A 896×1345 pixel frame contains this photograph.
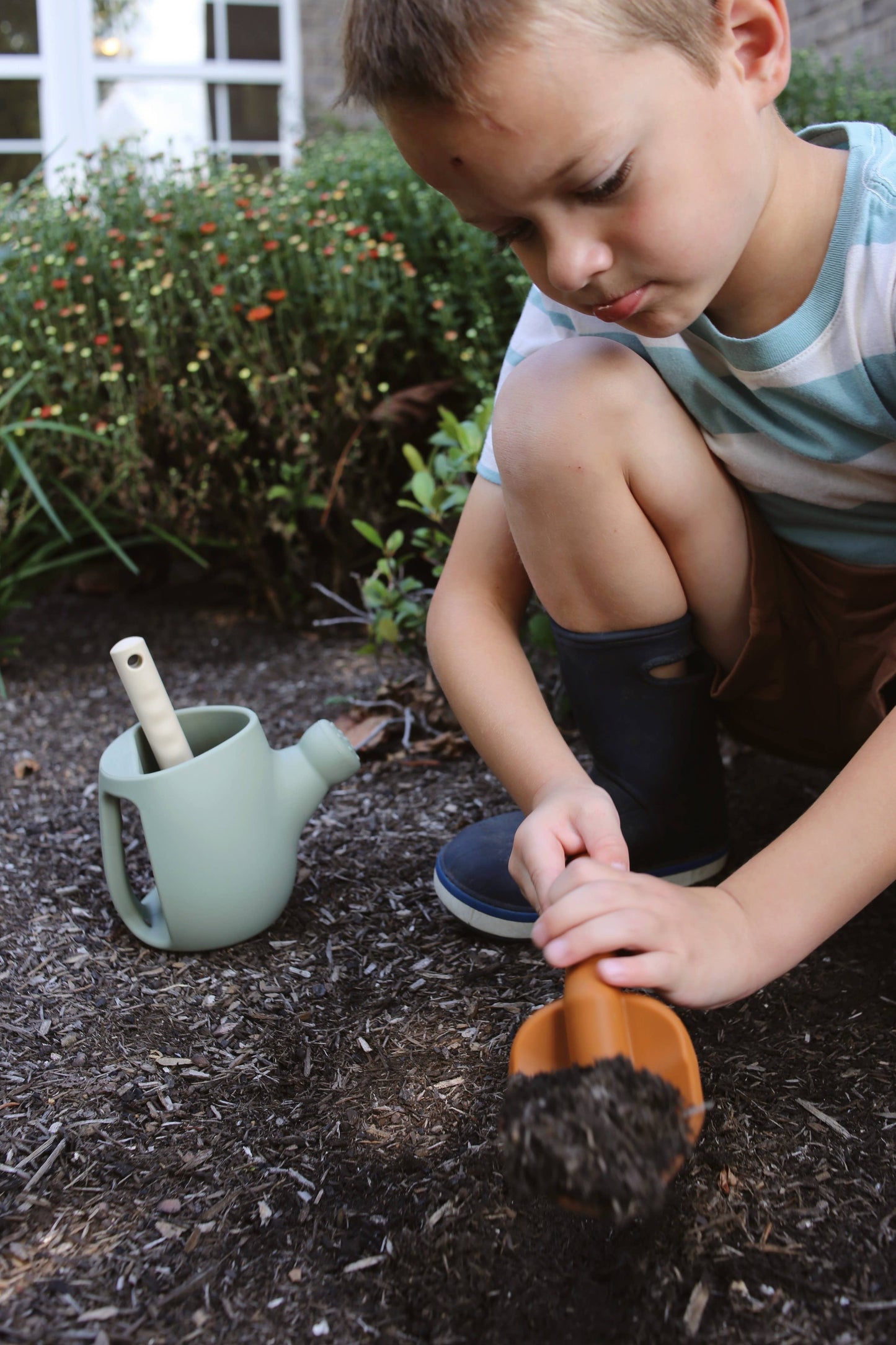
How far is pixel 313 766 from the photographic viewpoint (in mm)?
1440

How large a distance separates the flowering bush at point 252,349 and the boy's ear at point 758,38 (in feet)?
4.38

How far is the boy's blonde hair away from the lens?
0.90 meters

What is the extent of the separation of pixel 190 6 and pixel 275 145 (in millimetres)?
894

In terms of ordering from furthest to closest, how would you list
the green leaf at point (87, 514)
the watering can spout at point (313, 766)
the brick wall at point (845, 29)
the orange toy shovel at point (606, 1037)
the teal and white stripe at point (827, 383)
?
1. the brick wall at point (845, 29)
2. the green leaf at point (87, 514)
3. the watering can spout at point (313, 766)
4. the teal and white stripe at point (827, 383)
5. the orange toy shovel at point (606, 1037)

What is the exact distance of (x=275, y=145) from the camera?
6.28 meters

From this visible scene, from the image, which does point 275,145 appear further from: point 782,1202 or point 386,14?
point 782,1202

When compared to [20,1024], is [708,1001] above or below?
above

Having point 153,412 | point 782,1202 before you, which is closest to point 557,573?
point 782,1202

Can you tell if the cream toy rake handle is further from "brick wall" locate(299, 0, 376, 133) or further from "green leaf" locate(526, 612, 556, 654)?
"brick wall" locate(299, 0, 376, 133)

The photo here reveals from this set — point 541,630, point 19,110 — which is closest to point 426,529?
point 541,630

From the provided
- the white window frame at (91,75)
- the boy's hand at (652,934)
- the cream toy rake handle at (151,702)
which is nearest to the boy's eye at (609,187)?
the boy's hand at (652,934)

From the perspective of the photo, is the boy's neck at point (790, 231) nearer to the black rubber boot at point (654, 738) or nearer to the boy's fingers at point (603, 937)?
the black rubber boot at point (654, 738)

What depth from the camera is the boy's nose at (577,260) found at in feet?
3.17

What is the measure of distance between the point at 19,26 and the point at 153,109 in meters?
0.82
